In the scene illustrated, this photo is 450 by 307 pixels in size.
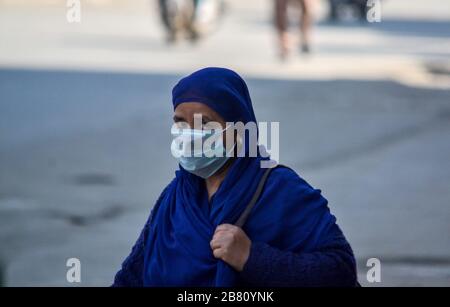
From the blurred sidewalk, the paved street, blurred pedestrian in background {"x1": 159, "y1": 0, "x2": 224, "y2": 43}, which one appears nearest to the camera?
the paved street

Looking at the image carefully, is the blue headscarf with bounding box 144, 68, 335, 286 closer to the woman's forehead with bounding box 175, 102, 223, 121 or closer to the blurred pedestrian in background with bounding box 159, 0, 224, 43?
the woman's forehead with bounding box 175, 102, 223, 121

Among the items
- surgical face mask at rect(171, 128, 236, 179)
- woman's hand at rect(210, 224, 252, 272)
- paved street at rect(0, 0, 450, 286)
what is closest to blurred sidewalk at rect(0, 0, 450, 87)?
paved street at rect(0, 0, 450, 286)

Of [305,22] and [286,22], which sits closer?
[286,22]

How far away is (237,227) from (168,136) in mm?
8540

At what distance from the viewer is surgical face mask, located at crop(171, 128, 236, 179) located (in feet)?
11.4

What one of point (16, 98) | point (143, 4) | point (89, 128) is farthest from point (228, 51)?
point (143, 4)

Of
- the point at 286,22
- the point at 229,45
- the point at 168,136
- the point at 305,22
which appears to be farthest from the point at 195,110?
the point at 229,45

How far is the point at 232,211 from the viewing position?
342 cm

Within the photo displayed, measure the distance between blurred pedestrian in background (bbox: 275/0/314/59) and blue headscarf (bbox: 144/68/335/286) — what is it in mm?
13765

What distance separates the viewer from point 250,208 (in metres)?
3.45

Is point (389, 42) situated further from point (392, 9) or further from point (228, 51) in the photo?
point (392, 9)

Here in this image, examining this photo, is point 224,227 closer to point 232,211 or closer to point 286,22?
point 232,211

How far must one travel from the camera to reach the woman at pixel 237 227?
339cm

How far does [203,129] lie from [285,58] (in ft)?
47.3
